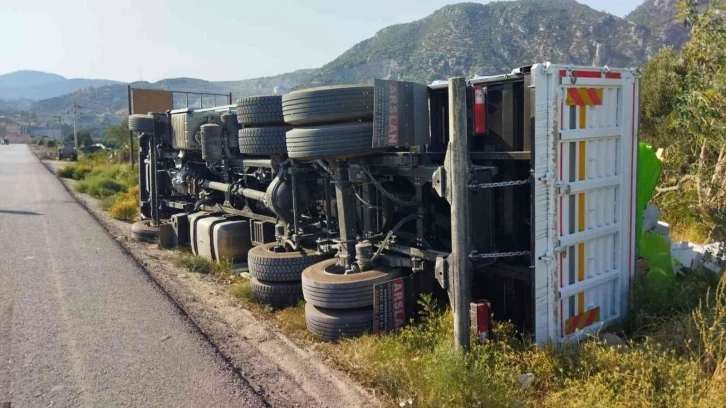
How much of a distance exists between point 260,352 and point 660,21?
61938mm

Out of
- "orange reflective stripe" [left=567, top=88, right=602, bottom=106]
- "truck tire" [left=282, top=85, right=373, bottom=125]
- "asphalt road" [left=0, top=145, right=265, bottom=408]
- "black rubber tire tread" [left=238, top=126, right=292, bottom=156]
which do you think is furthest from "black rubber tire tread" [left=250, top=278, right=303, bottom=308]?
"orange reflective stripe" [left=567, top=88, right=602, bottom=106]

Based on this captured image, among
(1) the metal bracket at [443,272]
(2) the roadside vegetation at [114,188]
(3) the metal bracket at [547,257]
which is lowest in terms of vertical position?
(2) the roadside vegetation at [114,188]

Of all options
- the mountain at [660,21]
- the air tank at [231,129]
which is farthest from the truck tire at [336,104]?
the mountain at [660,21]

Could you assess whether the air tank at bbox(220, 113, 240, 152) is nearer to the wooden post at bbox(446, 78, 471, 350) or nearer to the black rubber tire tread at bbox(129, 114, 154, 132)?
the black rubber tire tread at bbox(129, 114, 154, 132)

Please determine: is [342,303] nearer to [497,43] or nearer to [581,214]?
[581,214]

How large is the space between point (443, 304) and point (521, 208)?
123 cm

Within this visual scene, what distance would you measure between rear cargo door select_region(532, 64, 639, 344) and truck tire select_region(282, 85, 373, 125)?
4.95ft

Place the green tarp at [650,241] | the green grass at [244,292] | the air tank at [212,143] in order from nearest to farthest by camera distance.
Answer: the green tarp at [650,241], the green grass at [244,292], the air tank at [212,143]

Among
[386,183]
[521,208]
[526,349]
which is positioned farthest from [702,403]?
[386,183]

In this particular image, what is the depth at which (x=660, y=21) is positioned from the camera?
58312 millimetres

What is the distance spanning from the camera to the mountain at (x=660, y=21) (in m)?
54.1

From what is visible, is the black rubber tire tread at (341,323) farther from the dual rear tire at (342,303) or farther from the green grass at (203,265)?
the green grass at (203,265)

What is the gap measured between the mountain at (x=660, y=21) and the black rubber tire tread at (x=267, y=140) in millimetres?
48789

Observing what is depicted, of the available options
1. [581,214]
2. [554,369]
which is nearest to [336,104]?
[581,214]
